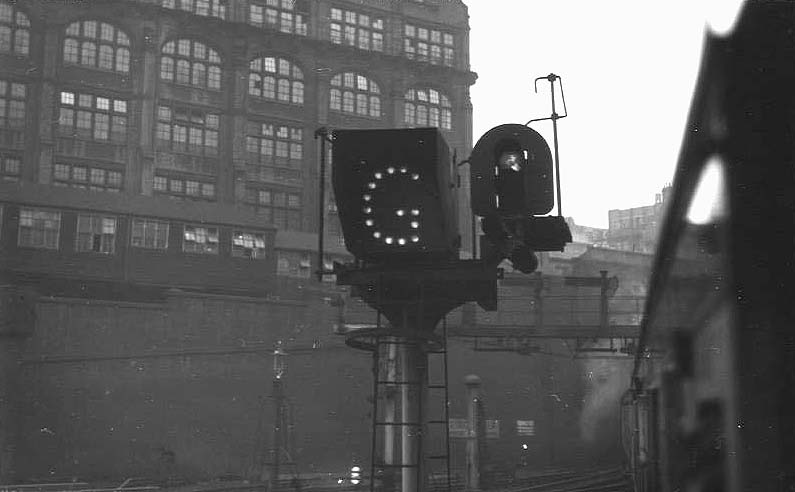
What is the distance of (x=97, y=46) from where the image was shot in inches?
1656

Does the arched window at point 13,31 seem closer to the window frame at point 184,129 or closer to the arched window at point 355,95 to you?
the window frame at point 184,129

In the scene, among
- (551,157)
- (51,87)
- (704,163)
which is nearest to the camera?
(704,163)

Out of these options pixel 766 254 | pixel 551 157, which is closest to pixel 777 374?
pixel 766 254

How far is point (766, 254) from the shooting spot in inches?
64.1

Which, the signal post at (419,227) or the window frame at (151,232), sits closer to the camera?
the signal post at (419,227)

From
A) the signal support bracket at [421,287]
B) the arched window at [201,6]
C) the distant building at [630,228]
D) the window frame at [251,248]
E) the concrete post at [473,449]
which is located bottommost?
the concrete post at [473,449]

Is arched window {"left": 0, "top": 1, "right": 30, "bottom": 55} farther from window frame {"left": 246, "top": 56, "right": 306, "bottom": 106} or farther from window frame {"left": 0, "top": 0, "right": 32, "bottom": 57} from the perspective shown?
window frame {"left": 246, "top": 56, "right": 306, "bottom": 106}

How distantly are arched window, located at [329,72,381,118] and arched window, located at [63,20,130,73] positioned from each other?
35.1 ft

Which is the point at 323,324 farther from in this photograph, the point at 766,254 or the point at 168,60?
the point at 766,254

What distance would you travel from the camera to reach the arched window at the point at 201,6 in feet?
145

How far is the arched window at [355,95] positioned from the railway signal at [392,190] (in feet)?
137

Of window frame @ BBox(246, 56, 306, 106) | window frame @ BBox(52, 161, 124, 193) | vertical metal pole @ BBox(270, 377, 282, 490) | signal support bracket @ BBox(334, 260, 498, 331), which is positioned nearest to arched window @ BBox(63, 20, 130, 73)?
window frame @ BBox(52, 161, 124, 193)

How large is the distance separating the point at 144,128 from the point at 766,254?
42526 mm

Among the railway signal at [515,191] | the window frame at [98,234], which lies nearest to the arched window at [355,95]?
the window frame at [98,234]
